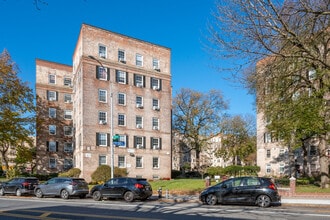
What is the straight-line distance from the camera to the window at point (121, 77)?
Answer: 42.6 m

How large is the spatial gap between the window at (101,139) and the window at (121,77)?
7118 mm

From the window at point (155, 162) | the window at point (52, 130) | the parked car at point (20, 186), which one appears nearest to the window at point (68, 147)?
the window at point (52, 130)

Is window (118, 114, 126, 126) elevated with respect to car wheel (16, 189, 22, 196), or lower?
elevated

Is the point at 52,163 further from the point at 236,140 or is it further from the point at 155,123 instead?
the point at 236,140

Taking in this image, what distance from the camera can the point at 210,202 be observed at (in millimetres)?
17875

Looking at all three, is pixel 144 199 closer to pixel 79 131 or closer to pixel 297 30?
pixel 297 30

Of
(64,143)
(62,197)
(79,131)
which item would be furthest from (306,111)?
(64,143)

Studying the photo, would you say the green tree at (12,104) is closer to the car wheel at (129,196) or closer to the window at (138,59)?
the window at (138,59)

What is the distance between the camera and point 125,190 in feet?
65.6

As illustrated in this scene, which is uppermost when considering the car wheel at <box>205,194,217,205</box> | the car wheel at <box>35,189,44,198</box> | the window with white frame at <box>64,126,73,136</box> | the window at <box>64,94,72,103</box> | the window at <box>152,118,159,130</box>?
the window at <box>64,94,72,103</box>

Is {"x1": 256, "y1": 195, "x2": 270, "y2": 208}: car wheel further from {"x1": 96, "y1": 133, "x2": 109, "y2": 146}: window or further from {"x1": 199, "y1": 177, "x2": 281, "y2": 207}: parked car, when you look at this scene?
{"x1": 96, "y1": 133, "x2": 109, "y2": 146}: window

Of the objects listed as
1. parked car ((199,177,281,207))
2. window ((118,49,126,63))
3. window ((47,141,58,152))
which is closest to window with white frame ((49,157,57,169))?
window ((47,141,58,152))

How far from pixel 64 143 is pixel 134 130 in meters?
16.6

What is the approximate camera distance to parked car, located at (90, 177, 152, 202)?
64.6 feet
